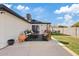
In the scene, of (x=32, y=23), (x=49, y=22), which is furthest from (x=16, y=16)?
(x=49, y=22)

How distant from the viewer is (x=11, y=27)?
9625mm

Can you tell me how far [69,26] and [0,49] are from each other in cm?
267

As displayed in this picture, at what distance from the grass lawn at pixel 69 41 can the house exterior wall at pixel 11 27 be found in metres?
1.24

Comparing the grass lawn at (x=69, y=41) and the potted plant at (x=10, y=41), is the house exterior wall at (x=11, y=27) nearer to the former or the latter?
the potted plant at (x=10, y=41)

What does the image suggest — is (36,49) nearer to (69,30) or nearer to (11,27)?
(11,27)

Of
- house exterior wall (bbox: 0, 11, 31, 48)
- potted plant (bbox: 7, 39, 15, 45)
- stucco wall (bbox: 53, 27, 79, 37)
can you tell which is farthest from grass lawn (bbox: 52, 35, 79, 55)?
potted plant (bbox: 7, 39, 15, 45)

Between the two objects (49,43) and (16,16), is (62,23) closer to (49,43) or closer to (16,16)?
(49,43)

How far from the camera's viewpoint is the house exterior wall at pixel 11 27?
9352mm

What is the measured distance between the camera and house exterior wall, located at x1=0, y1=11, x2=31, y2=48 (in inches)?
368

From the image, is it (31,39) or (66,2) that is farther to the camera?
(31,39)

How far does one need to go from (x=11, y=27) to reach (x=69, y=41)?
2253 mm

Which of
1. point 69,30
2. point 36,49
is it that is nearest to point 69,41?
point 69,30

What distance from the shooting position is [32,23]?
942cm

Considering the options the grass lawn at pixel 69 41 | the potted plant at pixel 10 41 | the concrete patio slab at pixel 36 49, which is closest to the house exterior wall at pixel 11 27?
the potted plant at pixel 10 41
